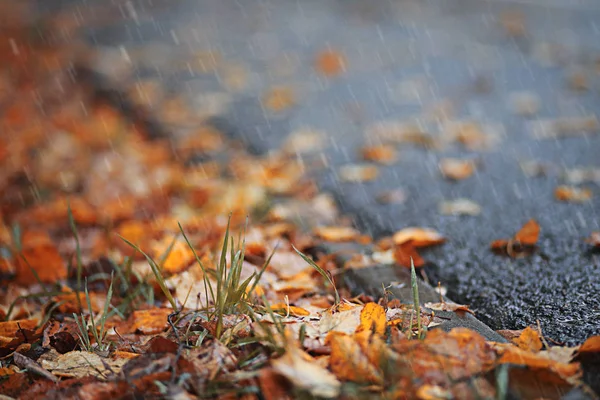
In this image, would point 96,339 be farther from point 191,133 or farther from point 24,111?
point 24,111

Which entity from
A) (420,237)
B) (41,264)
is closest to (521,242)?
(420,237)

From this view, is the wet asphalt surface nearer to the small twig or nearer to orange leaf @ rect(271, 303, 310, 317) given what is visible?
orange leaf @ rect(271, 303, 310, 317)

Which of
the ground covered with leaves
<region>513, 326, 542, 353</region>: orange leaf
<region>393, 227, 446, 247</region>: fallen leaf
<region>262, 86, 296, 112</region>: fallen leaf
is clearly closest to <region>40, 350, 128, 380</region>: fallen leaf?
the ground covered with leaves

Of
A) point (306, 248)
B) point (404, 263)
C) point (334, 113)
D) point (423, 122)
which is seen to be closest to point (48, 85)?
point (334, 113)

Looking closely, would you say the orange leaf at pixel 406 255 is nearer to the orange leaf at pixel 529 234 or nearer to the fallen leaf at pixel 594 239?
the orange leaf at pixel 529 234

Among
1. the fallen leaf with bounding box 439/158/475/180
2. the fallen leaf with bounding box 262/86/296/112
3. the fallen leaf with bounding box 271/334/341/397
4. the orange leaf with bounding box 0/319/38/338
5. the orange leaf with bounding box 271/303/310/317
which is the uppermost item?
the fallen leaf with bounding box 262/86/296/112

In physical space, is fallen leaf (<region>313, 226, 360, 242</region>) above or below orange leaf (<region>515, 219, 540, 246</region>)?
above

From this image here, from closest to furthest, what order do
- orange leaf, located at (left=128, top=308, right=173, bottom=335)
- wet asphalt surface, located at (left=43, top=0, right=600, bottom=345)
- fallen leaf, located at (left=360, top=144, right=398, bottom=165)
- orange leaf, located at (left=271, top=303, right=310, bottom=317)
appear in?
1. orange leaf, located at (left=271, top=303, right=310, bottom=317)
2. orange leaf, located at (left=128, top=308, right=173, bottom=335)
3. wet asphalt surface, located at (left=43, top=0, right=600, bottom=345)
4. fallen leaf, located at (left=360, top=144, right=398, bottom=165)

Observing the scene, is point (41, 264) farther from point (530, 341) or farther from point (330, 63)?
point (330, 63)
